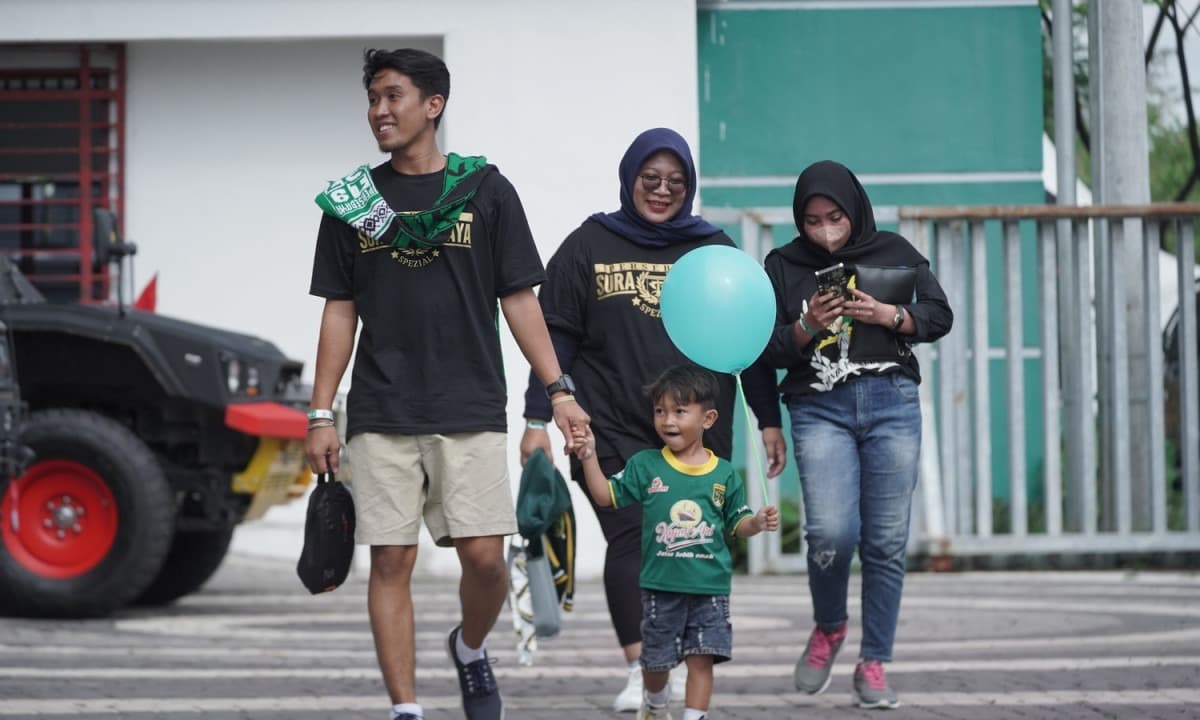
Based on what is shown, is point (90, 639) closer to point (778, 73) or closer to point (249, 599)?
point (249, 599)

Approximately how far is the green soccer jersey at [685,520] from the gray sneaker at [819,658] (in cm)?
145

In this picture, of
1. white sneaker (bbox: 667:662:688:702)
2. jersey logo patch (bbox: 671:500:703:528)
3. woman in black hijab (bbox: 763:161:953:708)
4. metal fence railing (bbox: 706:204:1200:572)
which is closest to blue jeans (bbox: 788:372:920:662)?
woman in black hijab (bbox: 763:161:953:708)

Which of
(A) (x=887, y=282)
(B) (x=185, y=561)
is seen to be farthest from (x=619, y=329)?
(B) (x=185, y=561)

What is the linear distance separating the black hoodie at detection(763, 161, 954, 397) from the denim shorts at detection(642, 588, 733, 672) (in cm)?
135

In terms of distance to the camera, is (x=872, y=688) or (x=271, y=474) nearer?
(x=872, y=688)

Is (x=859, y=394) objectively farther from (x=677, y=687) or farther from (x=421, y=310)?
(x=421, y=310)

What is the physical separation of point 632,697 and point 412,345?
5.59 feet

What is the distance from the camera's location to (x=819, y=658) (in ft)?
24.3

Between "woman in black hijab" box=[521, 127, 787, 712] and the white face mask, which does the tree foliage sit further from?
"woman in black hijab" box=[521, 127, 787, 712]

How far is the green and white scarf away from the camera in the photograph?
583 cm

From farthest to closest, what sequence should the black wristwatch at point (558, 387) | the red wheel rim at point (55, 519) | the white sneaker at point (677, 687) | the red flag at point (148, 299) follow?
the red flag at point (148, 299)
the red wheel rim at point (55, 519)
the white sneaker at point (677, 687)
the black wristwatch at point (558, 387)

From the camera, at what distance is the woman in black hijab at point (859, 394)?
7082 millimetres

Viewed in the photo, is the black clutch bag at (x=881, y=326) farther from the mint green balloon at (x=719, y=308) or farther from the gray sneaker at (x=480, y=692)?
the gray sneaker at (x=480, y=692)

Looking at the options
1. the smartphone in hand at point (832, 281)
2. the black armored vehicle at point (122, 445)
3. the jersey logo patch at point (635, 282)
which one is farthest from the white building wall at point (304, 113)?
the smartphone in hand at point (832, 281)
